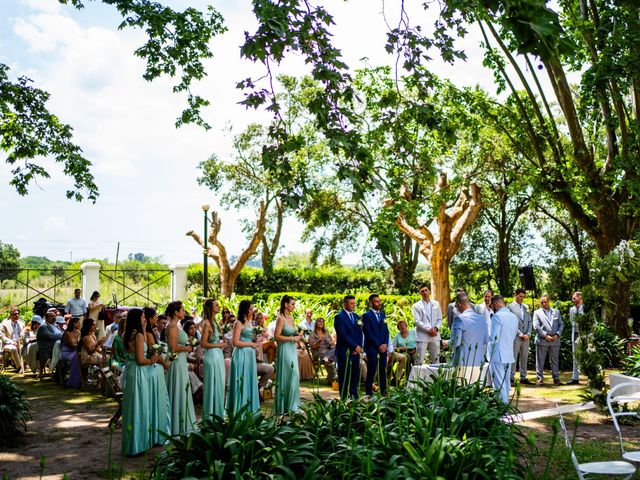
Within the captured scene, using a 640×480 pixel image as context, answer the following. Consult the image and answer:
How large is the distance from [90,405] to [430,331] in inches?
257

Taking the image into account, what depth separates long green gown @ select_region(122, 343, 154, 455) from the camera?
8.53 m

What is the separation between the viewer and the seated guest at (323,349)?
570 inches

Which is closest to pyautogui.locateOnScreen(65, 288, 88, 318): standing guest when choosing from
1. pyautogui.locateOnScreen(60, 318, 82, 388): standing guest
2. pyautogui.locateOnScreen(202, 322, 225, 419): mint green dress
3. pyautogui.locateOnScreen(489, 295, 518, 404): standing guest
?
pyautogui.locateOnScreen(60, 318, 82, 388): standing guest

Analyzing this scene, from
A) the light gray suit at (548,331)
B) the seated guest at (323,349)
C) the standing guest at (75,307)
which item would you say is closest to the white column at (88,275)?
the standing guest at (75,307)

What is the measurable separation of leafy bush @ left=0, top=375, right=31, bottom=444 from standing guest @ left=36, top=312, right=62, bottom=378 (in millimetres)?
6205

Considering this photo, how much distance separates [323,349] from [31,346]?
776cm

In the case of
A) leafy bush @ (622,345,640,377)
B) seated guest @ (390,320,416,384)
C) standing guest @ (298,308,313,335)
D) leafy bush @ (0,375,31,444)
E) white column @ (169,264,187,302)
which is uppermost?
white column @ (169,264,187,302)

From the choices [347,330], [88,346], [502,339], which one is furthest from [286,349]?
[88,346]

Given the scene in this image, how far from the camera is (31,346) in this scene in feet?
56.9

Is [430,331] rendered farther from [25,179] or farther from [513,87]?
[25,179]

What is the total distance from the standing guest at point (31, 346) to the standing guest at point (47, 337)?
53 cm

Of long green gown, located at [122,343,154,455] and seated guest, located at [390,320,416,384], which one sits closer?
long green gown, located at [122,343,154,455]

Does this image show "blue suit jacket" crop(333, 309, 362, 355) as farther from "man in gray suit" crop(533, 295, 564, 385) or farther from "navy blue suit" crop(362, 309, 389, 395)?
"man in gray suit" crop(533, 295, 564, 385)

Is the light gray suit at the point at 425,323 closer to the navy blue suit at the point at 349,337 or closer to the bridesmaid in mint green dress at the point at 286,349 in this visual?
the navy blue suit at the point at 349,337
